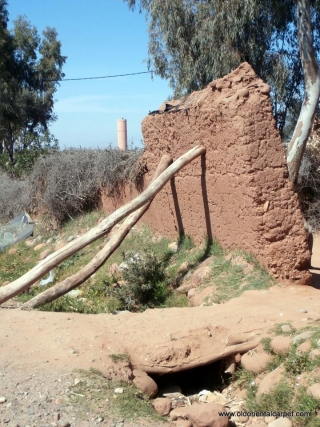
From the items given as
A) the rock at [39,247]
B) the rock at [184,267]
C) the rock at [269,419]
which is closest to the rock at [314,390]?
the rock at [269,419]

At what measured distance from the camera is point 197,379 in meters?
5.50

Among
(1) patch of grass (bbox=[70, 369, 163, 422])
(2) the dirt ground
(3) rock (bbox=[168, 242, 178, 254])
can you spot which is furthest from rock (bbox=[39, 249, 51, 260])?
(1) patch of grass (bbox=[70, 369, 163, 422])

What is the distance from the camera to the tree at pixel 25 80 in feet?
73.8

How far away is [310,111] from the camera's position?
35.1 ft

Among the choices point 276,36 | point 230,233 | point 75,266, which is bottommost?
point 75,266

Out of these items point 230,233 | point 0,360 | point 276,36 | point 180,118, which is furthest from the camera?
point 276,36

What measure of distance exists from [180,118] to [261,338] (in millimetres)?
4153

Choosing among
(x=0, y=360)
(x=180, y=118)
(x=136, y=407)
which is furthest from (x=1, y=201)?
(x=136, y=407)

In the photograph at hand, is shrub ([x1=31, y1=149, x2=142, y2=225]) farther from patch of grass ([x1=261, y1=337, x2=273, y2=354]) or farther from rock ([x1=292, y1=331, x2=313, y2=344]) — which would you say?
rock ([x1=292, y1=331, x2=313, y2=344])

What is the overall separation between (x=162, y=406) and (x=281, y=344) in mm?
1120

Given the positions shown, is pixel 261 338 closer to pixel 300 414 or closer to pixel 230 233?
pixel 300 414

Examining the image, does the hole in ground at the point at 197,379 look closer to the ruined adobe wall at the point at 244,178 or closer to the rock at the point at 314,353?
the rock at the point at 314,353

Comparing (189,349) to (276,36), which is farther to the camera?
(276,36)

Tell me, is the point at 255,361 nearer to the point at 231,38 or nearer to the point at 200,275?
the point at 200,275
